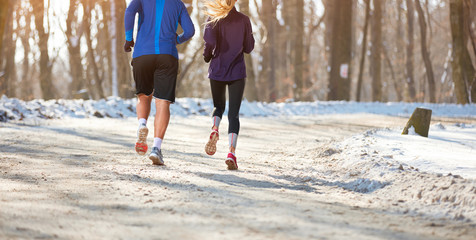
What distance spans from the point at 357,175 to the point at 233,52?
75.2 inches

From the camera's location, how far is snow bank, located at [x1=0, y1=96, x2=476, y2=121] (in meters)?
13.8

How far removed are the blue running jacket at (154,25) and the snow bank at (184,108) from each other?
7.31 m

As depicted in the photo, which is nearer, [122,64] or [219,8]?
[219,8]

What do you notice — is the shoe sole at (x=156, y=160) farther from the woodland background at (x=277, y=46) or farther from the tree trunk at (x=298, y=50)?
the tree trunk at (x=298, y=50)

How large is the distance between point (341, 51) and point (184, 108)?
9.69 m

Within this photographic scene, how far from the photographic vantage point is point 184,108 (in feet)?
57.8

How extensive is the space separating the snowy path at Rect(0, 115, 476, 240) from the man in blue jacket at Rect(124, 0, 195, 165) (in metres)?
0.71

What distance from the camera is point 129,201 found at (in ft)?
13.7

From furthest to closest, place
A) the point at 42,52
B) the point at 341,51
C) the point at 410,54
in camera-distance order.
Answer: the point at 410,54, the point at 42,52, the point at 341,51

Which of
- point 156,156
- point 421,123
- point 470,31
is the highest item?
point 470,31

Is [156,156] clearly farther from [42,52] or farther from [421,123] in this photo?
[42,52]

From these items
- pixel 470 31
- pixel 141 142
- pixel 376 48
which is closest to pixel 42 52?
pixel 376 48

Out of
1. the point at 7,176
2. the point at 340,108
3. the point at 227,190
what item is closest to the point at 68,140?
the point at 7,176

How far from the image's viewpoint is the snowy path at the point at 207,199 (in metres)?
3.37
